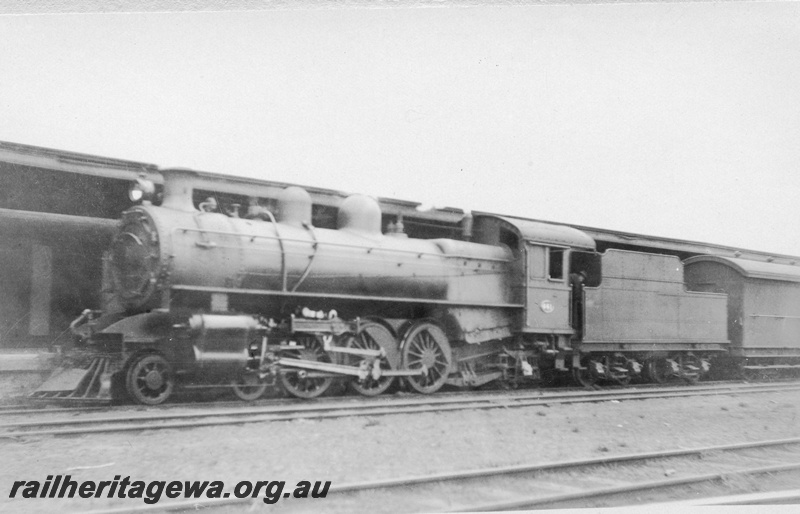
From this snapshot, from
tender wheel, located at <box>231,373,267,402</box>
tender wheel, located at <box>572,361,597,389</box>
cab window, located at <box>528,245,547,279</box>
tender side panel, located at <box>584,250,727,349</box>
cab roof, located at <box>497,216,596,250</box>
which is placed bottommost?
tender wheel, located at <box>572,361,597,389</box>

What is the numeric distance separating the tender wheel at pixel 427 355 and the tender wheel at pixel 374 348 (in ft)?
0.83

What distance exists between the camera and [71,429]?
589cm

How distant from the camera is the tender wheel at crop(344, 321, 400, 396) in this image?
29.2ft

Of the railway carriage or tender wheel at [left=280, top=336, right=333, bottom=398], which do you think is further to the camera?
the railway carriage

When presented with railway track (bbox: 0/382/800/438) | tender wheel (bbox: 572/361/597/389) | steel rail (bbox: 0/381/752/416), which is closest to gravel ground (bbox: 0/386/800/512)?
railway track (bbox: 0/382/800/438)

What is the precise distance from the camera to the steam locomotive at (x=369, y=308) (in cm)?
742

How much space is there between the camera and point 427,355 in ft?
31.7

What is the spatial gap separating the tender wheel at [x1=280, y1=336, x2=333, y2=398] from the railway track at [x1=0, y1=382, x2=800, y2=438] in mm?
352

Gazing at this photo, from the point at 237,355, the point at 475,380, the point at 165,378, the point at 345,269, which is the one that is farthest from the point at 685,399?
the point at 165,378

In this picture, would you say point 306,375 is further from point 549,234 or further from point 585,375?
point 585,375

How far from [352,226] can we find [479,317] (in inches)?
110

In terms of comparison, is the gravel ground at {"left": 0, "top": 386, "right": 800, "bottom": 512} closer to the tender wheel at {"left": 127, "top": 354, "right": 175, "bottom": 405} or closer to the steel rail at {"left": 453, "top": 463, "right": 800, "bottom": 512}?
the steel rail at {"left": 453, "top": 463, "right": 800, "bottom": 512}

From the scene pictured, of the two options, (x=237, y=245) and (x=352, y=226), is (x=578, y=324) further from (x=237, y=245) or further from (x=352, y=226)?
(x=237, y=245)

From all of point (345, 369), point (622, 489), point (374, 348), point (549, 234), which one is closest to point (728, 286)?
point (549, 234)
